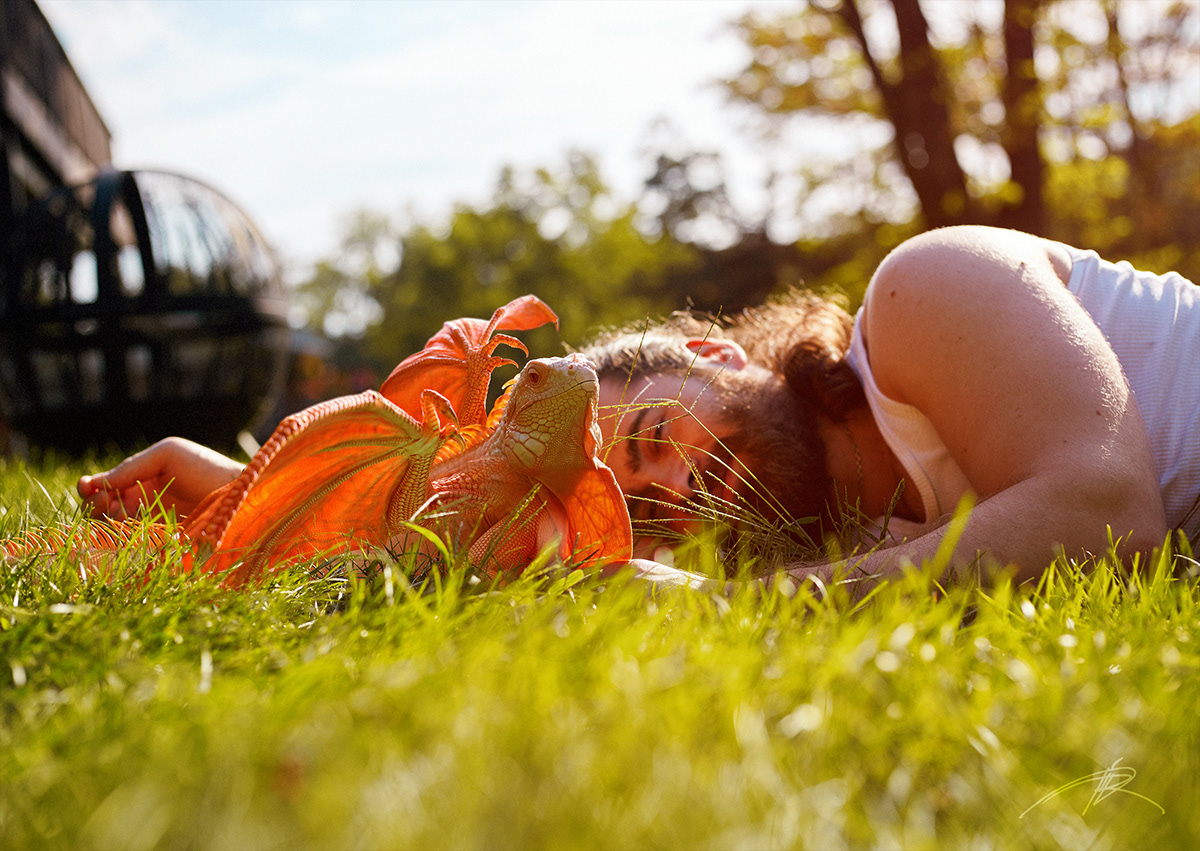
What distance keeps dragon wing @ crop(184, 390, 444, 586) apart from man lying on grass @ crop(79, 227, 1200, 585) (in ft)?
1.79

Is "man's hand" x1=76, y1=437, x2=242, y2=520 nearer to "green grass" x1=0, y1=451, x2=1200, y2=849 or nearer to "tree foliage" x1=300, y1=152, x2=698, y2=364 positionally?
"green grass" x1=0, y1=451, x2=1200, y2=849

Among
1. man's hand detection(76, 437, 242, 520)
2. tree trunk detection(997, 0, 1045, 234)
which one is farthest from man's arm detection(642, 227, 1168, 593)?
tree trunk detection(997, 0, 1045, 234)

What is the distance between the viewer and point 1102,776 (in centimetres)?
95

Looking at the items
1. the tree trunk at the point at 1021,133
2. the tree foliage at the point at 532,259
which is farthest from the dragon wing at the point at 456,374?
the tree foliage at the point at 532,259

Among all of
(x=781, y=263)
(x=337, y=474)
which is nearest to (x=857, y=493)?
(x=337, y=474)

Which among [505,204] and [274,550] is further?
[505,204]

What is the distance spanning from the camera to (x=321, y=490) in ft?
5.88

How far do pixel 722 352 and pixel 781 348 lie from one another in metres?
0.29

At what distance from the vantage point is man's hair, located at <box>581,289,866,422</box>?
8.22 feet

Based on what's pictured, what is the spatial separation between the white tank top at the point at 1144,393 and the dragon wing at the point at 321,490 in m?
1.29

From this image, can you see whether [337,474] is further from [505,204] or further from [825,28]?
[505,204]

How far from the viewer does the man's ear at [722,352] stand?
99.5 inches

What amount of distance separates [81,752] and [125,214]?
6542mm

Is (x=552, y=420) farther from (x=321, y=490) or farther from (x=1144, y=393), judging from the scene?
(x=1144, y=393)
